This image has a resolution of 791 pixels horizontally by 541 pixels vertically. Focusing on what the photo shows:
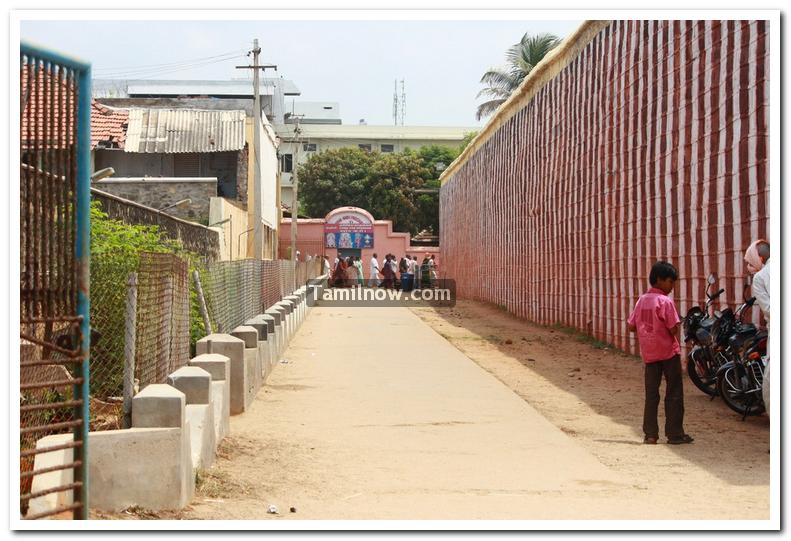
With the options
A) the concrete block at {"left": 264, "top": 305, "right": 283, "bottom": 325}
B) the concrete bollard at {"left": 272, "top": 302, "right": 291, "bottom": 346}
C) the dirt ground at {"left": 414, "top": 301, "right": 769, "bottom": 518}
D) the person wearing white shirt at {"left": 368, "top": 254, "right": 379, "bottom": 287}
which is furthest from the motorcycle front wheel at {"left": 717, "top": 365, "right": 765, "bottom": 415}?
the person wearing white shirt at {"left": 368, "top": 254, "right": 379, "bottom": 287}

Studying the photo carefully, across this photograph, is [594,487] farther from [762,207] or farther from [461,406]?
[762,207]

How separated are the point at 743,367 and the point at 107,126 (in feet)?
101

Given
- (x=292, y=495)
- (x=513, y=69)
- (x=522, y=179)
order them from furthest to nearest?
(x=513, y=69)
(x=522, y=179)
(x=292, y=495)

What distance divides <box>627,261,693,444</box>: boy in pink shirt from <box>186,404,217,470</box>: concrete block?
12.0ft

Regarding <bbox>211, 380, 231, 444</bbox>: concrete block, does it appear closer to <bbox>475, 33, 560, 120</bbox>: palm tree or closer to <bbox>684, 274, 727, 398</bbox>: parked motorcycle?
<bbox>684, 274, 727, 398</bbox>: parked motorcycle

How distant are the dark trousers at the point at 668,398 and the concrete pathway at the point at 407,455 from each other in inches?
28.8

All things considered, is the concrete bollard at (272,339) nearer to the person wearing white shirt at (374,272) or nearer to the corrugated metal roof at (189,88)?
the person wearing white shirt at (374,272)

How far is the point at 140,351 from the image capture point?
8.02 m

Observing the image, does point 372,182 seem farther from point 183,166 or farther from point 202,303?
point 202,303

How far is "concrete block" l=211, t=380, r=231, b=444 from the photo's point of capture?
27.7 ft

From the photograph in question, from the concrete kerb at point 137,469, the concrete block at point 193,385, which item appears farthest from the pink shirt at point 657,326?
the concrete kerb at point 137,469

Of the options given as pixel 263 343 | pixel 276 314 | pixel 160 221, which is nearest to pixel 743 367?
pixel 263 343

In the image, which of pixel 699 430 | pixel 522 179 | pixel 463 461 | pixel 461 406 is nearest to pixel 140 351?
pixel 463 461

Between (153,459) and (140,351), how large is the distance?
1.80 m
